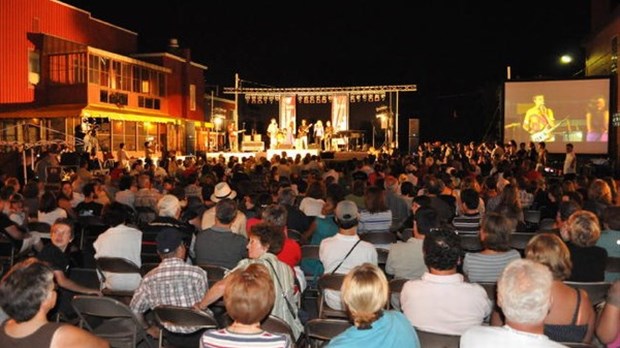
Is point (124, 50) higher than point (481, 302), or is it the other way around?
point (124, 50)

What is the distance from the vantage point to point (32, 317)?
2770 mm

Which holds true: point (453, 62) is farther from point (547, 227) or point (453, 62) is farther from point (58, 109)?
point (547, 227)

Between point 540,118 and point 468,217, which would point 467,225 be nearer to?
point 468,217

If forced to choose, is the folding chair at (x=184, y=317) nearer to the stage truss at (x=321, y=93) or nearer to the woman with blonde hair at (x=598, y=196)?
the woman with blonde hair at (x=598, y=196)

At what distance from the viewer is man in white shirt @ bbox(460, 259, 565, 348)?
8.55 feet

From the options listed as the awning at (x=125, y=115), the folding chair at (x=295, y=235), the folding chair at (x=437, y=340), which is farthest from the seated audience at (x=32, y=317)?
the awning at (x=125, y=115)

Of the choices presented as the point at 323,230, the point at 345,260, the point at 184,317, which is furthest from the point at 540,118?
the point at 184,317

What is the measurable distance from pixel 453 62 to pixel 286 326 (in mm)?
41620

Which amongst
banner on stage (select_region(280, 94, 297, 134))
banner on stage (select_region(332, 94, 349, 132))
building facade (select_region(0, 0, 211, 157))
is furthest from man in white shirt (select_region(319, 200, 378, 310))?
banner on stage (select_region(280, 94, 297, 134))

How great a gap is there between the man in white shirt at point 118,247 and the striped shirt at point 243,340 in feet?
8.65

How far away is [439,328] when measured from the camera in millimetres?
3689

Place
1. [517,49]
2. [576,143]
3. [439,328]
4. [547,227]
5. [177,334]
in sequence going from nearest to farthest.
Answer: [439,328] → [177,334] → [547,227] → [576,143] → [517,49]

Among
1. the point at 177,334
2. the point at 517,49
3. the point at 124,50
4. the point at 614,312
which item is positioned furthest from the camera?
the point at 517,49

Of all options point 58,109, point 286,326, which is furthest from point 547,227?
point 58,109
